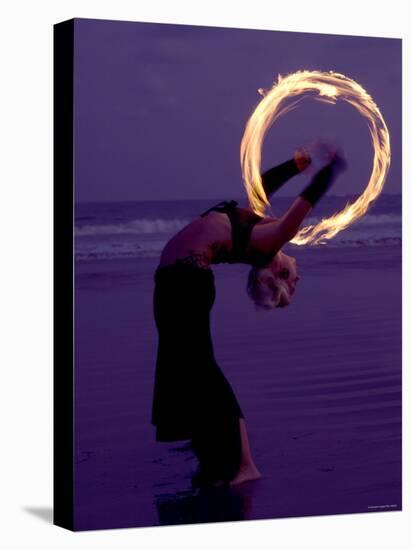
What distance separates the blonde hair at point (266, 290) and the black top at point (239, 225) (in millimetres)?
100

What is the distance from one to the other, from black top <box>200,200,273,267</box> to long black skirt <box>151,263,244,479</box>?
0.20 m

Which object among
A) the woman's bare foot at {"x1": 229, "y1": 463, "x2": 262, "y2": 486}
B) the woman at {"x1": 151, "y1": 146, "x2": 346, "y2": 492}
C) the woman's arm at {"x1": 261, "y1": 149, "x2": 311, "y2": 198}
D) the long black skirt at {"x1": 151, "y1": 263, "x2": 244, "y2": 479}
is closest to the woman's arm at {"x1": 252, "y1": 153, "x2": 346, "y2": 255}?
the woman at {"x1": 151, "y1": 146, "x2": 346, "y2": 492}

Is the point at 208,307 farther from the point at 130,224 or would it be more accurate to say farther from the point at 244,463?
the point at 244,463

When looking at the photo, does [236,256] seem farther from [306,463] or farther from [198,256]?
[306,463]

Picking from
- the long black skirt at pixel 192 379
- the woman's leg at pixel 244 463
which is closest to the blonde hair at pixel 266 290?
the long black skirt at pixel 192 379

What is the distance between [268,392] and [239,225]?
95 centimetres

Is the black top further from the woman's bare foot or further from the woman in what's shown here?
the woman's bare foot

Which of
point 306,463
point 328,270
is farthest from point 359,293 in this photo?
point 306,463

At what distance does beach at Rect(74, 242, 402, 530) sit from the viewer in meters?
10.6

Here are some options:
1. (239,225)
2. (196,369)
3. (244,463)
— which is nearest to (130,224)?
(239,225)

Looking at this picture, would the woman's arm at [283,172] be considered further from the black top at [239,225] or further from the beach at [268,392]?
the beach at [268,392]

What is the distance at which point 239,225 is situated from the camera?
1090 cm

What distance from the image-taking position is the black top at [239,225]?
10.9 metres

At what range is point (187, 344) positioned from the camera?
35.5ft
